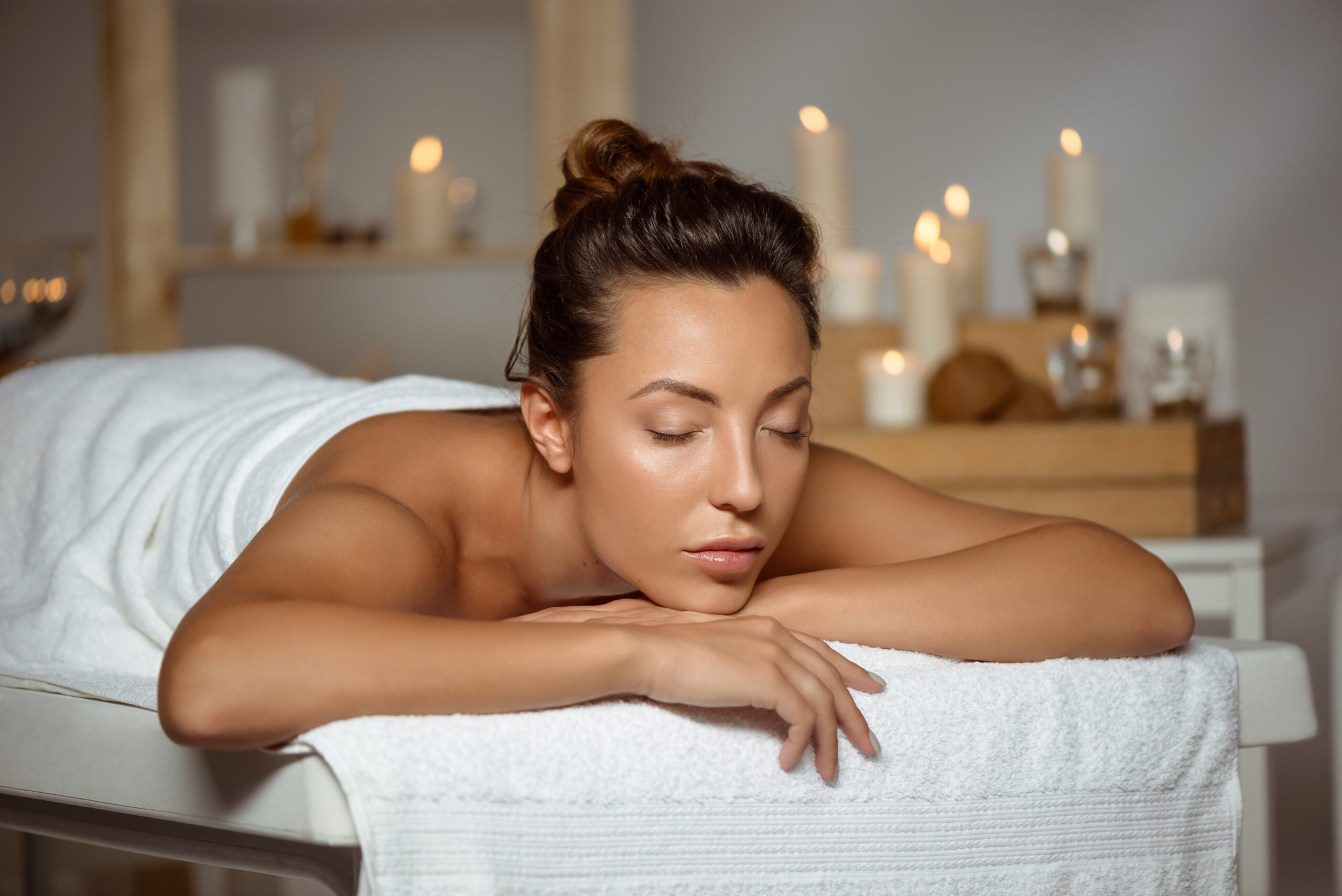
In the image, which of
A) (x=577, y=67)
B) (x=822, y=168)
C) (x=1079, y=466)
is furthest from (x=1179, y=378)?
(x=577, y=67)

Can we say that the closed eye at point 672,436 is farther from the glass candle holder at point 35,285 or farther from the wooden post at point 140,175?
the wooden post at point 140,175

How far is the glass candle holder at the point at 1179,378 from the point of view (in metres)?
1.78

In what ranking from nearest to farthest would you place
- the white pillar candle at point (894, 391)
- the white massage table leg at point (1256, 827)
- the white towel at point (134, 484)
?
the white towel at point (134, 484) → the white massage table leg at point (1256, 827) → the white pillar candle at point (894, 391)

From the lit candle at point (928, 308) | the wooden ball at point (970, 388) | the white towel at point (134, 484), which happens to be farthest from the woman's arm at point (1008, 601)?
the lit candle at point (928, 308)

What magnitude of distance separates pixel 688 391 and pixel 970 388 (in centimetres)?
98

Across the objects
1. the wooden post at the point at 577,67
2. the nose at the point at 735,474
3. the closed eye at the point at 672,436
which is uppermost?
the wooden post at the point at 577,67

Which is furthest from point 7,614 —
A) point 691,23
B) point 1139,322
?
point 691,23

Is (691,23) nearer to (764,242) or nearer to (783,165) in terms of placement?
(783,165)

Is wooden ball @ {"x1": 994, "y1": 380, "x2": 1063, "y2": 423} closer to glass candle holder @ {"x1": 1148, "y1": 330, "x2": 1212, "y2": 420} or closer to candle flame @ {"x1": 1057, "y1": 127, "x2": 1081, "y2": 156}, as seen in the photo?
glass candle holder @ {"x1": 1148, "y1": 330, "x2": 1212, "y2": 420}

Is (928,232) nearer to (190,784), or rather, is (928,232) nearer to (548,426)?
(548,426)

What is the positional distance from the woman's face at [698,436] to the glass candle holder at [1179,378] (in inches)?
37.9

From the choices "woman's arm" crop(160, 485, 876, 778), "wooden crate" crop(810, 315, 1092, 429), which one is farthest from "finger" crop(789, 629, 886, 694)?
"wooden crate" crop(810, 315, 1092, 429)

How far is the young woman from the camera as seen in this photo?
2.44 feet

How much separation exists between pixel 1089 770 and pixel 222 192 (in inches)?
92.5
